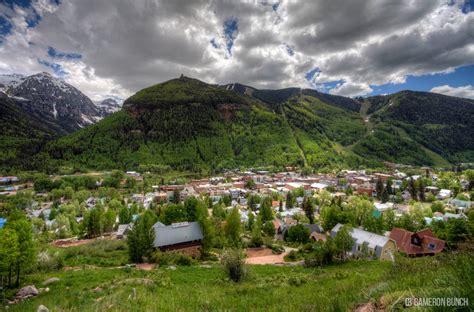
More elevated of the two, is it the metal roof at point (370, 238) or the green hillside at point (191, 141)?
the green hillside at point (191, 141)

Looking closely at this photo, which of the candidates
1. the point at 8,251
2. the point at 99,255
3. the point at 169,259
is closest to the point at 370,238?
the point at 169,259

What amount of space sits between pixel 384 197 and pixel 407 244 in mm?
47298

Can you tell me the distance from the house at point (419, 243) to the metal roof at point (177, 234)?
26.5m

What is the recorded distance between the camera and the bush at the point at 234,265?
14336 mm

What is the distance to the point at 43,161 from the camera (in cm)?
12744

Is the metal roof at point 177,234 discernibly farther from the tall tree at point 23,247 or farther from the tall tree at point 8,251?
the tall tree at point 8,251

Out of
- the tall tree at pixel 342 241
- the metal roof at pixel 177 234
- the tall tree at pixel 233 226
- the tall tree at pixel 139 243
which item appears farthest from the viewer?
the tall tree at pixel 233 226

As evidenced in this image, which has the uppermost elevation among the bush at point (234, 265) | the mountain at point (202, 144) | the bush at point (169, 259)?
the mountain at point (202, 144)

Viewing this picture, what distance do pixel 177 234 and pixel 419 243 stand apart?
31525mm

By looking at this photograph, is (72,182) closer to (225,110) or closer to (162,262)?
(162,262)

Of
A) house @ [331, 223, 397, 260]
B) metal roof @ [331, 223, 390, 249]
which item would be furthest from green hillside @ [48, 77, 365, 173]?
house @ [331, 223, 397, 260]

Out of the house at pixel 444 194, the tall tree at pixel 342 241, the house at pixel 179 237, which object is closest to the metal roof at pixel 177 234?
the house at pixel 179 237

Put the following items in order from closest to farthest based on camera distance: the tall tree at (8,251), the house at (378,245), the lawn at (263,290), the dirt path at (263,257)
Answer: the lawn at (263,290)
the tall tree at (8,251)
the house at (378,245)
the dirt path at (263,257)

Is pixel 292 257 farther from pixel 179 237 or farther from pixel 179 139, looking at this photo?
pixel 179 139
